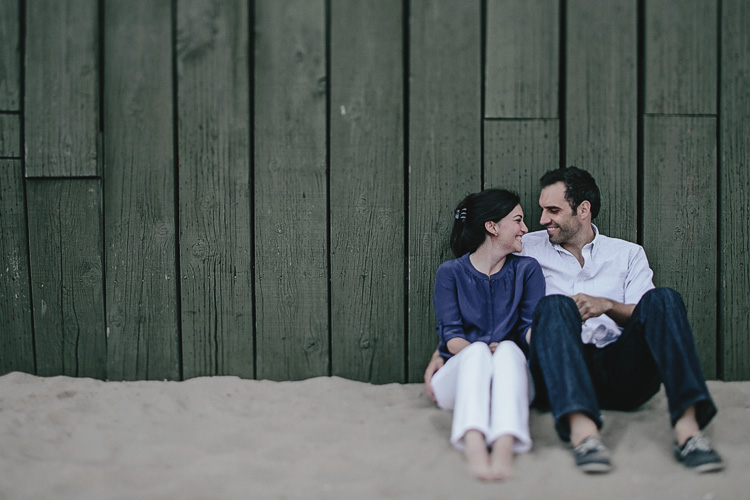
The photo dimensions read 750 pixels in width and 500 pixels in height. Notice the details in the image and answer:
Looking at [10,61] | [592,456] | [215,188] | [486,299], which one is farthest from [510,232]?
[10,61]

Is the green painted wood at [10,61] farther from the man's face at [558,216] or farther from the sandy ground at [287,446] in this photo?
the man's face at [558,216]

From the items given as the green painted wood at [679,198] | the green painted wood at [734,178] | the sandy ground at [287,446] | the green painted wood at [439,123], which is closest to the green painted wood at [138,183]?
the sandy ground at [287,446]

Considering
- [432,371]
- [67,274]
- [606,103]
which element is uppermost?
[606,103]

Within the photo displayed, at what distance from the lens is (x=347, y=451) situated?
178 centimetres

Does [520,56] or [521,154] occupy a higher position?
[520,56]

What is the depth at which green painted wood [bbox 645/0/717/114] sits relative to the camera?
2436 mm

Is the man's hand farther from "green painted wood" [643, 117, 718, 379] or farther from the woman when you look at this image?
"green painted wood" [643, 117, 718, 379]

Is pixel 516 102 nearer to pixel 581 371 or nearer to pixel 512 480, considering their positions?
pixel 581 371

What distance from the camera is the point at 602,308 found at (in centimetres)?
Answer: 200

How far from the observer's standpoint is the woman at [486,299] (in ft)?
6.01

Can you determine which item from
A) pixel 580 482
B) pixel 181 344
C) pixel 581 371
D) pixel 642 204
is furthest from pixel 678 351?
pixel 181 344

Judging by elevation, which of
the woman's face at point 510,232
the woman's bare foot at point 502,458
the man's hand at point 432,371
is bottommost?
the woman's bare foot at point 502,458

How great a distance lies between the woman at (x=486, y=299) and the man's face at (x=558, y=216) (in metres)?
0.13

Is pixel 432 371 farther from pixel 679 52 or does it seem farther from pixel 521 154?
pixel 679 52
